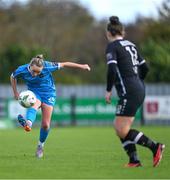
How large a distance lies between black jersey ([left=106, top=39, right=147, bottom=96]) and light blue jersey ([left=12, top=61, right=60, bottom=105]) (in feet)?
10.4

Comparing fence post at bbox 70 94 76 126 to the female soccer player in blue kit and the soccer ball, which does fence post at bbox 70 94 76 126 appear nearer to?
the female soccer player in blue kit

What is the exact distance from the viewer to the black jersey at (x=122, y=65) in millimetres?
11930

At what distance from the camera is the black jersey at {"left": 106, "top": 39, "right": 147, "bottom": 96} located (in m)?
11.9

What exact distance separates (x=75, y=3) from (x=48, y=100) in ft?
170

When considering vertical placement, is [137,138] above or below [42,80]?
above

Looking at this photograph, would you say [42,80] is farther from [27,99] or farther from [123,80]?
[123,80]

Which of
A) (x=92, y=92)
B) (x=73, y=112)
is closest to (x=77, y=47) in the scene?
(x=92, y=92)

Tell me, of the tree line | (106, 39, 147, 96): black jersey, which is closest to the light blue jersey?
(106, 39, 147, 96): black jersey

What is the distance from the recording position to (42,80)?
15250 mm

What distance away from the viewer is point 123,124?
12.0 m

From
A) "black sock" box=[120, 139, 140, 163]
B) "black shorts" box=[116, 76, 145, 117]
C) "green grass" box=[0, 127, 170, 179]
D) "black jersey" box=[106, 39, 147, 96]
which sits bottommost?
"green grass" box=[0, 127, 170, 179]

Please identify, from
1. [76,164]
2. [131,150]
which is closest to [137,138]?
[131,150]

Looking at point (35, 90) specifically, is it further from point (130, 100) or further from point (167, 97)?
point (167, 97)

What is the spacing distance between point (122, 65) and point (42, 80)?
348cm
